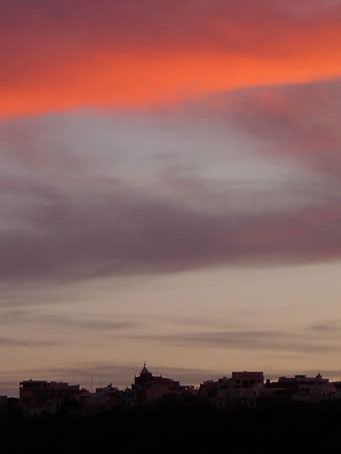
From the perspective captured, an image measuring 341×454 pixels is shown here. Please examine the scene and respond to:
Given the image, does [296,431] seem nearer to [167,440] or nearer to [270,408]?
[167,440]

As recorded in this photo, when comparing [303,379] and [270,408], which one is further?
[303,379]

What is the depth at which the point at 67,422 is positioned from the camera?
120 m

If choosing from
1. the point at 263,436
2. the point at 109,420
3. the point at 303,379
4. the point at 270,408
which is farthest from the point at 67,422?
the point at 303,379

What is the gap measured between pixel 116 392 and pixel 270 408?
39986 mm

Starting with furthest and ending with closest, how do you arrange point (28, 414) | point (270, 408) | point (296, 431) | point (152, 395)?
point (152, 395) → point (28, 414) → point (270, 408) → point (296, 431)

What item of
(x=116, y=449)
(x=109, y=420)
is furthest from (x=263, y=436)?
(x=109, y=420)

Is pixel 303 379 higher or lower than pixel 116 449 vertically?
higher

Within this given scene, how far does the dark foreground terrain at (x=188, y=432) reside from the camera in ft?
317

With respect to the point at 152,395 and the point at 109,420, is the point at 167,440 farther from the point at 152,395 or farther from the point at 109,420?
the point at 152,395

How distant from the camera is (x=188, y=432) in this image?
103m

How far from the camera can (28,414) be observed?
136 metres

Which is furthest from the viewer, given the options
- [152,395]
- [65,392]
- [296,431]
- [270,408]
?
[65,392]

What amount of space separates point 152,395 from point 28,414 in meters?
13.3

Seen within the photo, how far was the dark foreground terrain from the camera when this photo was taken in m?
96.8
